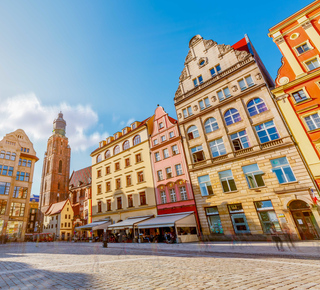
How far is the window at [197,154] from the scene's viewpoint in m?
24.1

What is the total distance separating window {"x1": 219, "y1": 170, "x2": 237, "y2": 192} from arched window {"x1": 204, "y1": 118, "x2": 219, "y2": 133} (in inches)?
214

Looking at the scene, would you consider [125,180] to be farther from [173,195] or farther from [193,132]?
[193,132]

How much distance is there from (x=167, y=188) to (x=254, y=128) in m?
13.2

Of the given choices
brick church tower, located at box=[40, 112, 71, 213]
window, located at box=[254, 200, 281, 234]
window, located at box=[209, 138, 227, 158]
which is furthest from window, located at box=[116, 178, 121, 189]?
brick church tower, located at box=[40, 112, 71, 213]

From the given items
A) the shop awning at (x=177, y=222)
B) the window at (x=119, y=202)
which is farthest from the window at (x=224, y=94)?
the window at (x=119, y=202)

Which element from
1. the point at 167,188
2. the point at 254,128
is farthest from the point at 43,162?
the point at 254,128

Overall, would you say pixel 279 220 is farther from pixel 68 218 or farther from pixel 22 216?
pixel 68 218

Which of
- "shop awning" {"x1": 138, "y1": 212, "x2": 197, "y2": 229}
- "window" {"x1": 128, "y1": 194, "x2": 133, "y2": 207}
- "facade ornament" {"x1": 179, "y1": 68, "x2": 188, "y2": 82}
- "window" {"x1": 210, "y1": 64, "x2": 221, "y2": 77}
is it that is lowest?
"shop awning" {"x1": 138, "y1": 212, "x2": 197, "y2": 229}

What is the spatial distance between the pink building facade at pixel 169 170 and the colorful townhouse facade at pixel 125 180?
1313 millimetres

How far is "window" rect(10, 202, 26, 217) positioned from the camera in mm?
35375

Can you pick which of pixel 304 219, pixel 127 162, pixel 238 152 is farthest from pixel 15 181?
pixel 304 219

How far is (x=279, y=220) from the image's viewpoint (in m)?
17.2

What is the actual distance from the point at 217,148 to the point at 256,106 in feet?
20.3

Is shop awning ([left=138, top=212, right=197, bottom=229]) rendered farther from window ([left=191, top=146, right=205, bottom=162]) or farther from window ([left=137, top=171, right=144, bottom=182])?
window ([left=137, top=171, right=144, bottom=182])
